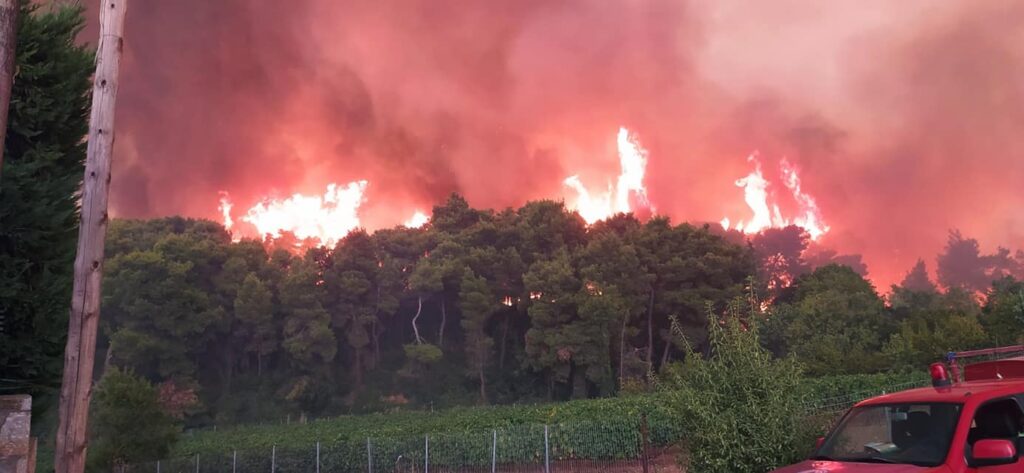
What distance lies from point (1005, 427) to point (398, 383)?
66846 mm

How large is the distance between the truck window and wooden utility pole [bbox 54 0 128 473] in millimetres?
7692

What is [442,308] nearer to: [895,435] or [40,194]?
[40,194]

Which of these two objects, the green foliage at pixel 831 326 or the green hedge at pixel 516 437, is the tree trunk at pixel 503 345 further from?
the green foliage at pixel 831 326

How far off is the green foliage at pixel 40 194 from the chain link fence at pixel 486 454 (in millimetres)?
14818

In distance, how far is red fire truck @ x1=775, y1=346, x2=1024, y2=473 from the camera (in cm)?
→ 518

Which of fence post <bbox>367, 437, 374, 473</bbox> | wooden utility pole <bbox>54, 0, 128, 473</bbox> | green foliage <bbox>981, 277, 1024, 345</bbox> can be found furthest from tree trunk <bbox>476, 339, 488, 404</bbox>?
wooden utility pole <bbox>54, 0, 128, 473</bbox>

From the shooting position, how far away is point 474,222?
7812 centimetres

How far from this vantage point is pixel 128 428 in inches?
1043

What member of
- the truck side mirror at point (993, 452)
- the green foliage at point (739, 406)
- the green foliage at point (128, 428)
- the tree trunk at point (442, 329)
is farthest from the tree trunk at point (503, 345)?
the truck side mirror at point (993, 452)

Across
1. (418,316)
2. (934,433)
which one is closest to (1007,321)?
(934,433)

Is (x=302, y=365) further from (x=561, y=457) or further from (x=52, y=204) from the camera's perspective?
(x=52, y=204)

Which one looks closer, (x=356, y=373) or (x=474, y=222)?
(x=356, y=373)

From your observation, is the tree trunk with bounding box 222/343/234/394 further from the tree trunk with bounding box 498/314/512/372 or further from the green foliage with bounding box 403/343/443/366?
the tree trunk with bounding box 498/314/512/372

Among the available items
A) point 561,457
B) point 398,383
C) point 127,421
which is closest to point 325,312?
point 398,383
